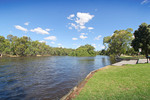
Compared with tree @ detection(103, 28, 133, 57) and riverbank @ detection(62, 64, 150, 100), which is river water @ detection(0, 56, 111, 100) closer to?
riverbank @ detection(62, 64, 150, 100)

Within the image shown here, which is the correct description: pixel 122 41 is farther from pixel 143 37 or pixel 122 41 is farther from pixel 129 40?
pixel 143 37

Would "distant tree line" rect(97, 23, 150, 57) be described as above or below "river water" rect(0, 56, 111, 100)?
above

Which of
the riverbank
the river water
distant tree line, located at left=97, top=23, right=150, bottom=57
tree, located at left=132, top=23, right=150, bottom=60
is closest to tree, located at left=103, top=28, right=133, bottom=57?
distant tree line, located at left=97, top=23, right=150, bottom=57

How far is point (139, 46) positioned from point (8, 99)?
22570 millimetres

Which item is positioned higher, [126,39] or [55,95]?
[126,39]

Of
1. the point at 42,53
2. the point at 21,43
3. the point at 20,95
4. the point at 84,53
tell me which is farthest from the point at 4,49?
the point at 20,95

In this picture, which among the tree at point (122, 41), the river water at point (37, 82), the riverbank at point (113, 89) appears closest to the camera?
the riverbank at point (113, 89)

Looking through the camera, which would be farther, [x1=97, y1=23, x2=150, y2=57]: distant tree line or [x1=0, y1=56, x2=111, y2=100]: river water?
[x1=97, y1=23, x2=150, y2=57]: distant tree line

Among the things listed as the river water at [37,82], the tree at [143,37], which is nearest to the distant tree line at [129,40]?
the tree at [143,37]

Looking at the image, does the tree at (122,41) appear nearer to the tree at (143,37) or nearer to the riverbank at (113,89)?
the tree at (143,37)

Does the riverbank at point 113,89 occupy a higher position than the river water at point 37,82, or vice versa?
the riverbank at point 113,89

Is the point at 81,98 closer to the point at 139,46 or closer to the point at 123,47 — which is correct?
the point at 139,46

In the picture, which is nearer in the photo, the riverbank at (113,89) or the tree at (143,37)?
the riverbank at (113,89)

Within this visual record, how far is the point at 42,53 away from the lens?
94.8 meters
